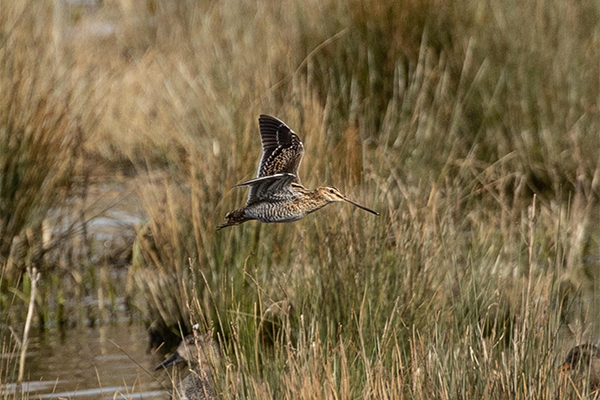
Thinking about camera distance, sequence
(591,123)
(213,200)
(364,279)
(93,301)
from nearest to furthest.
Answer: (364,279), (213,200), (93,301), (591,123)

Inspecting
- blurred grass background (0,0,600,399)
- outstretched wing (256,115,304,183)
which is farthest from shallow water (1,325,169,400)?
outstretched wing (256,115,304,183)

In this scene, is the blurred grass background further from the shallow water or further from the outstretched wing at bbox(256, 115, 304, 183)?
the outstretched wing at bbox(256, 115, 304, 183)

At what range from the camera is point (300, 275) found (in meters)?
6.06

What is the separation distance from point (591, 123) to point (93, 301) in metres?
5.02

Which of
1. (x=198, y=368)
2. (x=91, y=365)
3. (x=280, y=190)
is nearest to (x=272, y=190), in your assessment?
(x=280, y=190)

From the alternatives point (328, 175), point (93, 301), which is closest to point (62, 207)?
point (93, 301)

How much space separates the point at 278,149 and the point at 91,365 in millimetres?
2884

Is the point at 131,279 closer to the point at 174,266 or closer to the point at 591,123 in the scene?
the point at 174,266

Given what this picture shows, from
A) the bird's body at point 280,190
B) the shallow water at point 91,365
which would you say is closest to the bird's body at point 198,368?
the shallow water at point 91,365

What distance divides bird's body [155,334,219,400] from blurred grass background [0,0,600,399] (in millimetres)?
109

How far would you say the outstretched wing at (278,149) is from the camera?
4266 mm

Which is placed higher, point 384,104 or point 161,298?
point 384,104

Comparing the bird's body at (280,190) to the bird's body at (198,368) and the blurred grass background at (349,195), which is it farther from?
the bird's body at (198,368)

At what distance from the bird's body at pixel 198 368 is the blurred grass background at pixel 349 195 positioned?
4.3 inches
